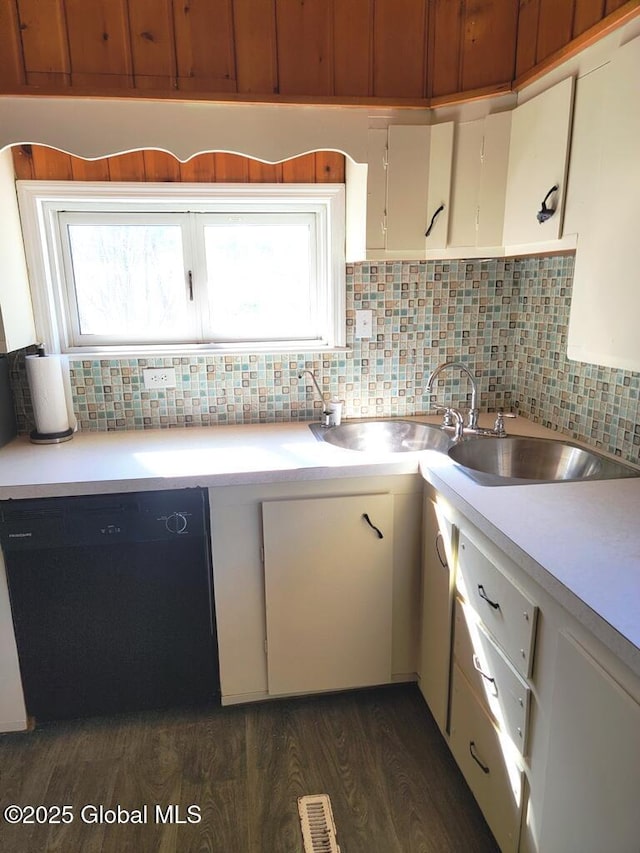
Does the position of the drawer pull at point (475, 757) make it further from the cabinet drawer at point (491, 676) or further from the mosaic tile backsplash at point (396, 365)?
the mosaic tile backsplash at point (396, 365)

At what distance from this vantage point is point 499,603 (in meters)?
1.33

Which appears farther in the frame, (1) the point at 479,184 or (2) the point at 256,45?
(1) the point at 479,184

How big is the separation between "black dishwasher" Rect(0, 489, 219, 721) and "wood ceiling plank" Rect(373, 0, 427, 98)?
1433 millimetres

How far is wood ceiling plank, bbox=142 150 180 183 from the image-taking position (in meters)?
2.03

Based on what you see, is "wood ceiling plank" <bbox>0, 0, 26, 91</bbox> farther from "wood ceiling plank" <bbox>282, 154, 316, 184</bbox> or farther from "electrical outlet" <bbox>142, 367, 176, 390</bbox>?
"electrical outlet" <bbox>142, 367, 176, 390</bbox>

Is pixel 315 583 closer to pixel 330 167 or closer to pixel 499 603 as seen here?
pixel 499 603

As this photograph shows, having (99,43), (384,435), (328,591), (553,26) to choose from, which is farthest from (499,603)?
(99,43)

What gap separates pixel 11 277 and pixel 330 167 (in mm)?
1178

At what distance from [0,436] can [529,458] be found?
182 centimetres

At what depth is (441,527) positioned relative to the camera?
1695 mm

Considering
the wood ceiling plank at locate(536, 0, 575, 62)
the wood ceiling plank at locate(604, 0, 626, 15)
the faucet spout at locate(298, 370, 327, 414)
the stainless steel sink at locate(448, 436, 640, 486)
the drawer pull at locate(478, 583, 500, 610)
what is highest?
the wood ceiling plank at locate(536, 0, 575, 62)

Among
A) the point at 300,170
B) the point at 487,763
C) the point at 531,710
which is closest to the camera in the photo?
the point at 531,710

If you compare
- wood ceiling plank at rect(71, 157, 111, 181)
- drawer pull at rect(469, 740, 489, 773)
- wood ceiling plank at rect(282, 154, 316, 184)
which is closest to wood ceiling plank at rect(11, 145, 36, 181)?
wood ceiling plank at rect(71, 157, 111, 181)

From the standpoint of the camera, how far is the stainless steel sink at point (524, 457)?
1.89 m
